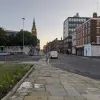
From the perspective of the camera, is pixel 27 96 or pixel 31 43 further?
pixel 31 43

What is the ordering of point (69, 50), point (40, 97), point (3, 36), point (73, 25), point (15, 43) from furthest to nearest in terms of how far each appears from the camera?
point (73, 25) → point (69, 50) → point (15, 43) → point (3, 36) → point (40, 97)

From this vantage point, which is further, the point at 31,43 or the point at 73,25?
the point at 73,25

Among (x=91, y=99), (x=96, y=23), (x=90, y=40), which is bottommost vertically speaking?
(x=91, y=99)

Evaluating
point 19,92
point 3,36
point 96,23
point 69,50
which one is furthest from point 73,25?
point 19,92

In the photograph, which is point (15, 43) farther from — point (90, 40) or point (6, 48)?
point (90, 40)

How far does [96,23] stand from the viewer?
91.6 m

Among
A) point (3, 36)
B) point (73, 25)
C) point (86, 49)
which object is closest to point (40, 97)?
point (86, 49)

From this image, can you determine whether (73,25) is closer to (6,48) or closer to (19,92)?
(6,48)

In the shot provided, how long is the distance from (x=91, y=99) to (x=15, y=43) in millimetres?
128099

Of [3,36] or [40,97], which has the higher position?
[3,36]

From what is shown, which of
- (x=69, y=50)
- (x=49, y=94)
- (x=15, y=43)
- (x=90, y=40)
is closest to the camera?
(x=49, y=94)

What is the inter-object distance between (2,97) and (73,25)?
167538mm

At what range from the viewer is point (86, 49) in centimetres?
9812

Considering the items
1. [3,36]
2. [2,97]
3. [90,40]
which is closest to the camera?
[2,97]
